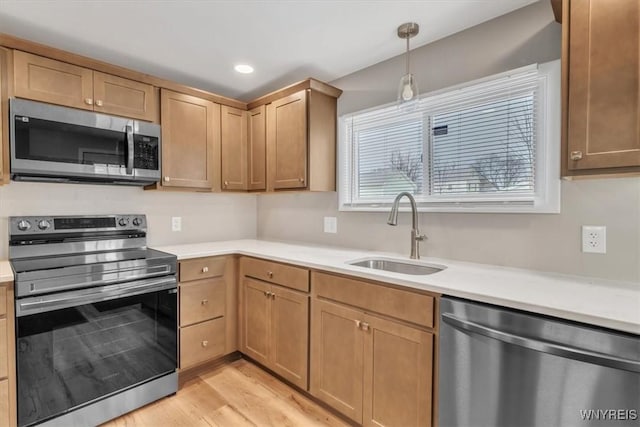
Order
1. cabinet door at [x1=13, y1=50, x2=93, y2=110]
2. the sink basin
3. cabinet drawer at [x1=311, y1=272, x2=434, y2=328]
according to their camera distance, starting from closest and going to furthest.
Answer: cabinet drawer at [x1=311, y1=272, x2=434, y2=328] < cabinet door at [x1=13, y1=50, x2=93, y2=110] < the sink basin

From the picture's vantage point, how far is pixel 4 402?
4.99 feet

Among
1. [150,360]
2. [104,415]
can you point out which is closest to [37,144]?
[150,360]

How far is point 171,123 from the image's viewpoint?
2.37 meters

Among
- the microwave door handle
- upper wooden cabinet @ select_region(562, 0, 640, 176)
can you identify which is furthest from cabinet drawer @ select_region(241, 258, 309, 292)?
upper wooden cabinet @ select_region(562, 0, 640, 176)

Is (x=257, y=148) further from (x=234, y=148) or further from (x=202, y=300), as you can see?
(x=202, y=300)

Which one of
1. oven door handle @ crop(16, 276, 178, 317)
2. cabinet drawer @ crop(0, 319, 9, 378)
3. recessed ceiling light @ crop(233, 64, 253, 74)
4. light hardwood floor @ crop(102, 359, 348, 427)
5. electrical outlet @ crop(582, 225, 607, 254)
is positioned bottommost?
light hardwood floor @ crop(102, 359, 348, 427)

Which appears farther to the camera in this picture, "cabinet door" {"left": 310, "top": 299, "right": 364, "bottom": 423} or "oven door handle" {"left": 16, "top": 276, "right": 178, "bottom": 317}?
"cabinet door" {"left": 310, "top": 299, "right": 364, "bottom": 423}

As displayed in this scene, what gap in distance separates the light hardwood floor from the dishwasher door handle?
3.37 ft

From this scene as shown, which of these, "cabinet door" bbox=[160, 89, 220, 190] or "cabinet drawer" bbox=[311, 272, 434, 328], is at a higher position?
"cabinet door" bbox=[160, 89, 220, 190]

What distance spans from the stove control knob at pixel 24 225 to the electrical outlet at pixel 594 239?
309 centimetres

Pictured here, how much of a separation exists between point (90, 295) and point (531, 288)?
7.07 ft

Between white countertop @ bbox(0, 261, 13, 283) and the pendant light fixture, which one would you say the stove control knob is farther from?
the pendant light fixture

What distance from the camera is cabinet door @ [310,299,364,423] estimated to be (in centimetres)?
167

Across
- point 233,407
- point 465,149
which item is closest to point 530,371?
point 465,149
